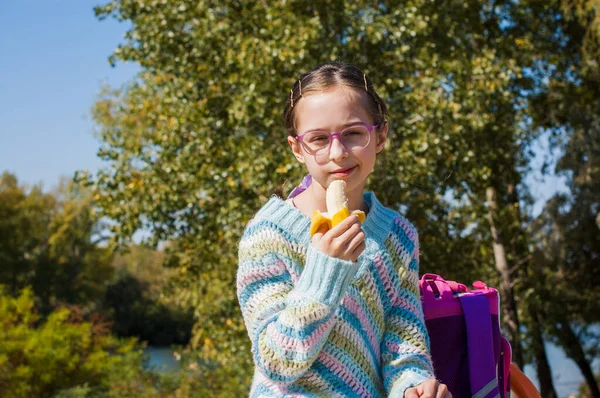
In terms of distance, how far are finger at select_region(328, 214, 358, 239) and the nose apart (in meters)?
0.22

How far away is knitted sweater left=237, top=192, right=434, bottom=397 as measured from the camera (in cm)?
176

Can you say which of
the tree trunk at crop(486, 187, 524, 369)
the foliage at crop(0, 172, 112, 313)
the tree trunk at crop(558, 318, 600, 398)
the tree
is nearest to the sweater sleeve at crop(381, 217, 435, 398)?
the tree

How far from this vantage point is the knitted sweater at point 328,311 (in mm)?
1761

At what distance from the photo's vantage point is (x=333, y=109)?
6.41 feet

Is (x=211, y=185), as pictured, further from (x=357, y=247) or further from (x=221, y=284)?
(x=357, y=247)

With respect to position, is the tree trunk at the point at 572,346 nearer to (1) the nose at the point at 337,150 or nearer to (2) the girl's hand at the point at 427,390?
(2) the girl's hand at the point at 427,390

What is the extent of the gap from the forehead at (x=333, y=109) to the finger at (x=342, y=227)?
0.94ft

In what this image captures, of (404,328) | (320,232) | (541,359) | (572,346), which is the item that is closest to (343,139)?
(320,232)

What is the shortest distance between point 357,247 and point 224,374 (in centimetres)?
895

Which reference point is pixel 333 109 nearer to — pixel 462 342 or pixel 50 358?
pixel 462 342

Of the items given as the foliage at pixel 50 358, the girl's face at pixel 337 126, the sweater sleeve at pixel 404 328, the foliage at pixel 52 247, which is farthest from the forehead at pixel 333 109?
the foliage at pixel 52 247

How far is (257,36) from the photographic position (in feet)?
25.0

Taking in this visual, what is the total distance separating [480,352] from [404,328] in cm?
45

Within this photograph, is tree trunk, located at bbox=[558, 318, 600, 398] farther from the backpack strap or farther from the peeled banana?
the peeled banana
